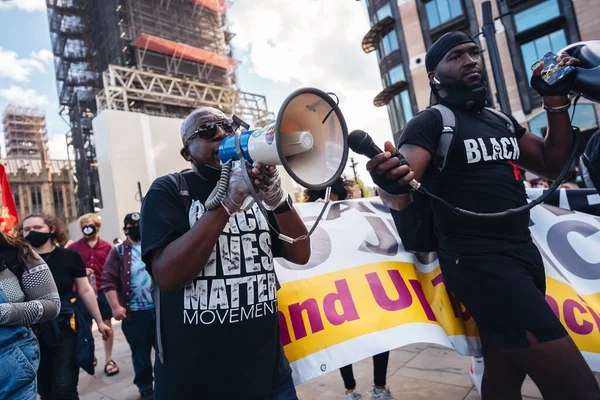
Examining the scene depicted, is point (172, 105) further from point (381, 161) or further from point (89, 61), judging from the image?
point (381, 161)

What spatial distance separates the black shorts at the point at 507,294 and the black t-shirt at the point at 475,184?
0.20ft

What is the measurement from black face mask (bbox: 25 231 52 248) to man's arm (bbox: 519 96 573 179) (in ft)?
11.4

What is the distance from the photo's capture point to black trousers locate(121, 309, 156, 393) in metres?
3.53

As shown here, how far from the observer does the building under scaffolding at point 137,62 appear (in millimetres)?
26906

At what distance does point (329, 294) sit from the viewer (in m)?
2.47

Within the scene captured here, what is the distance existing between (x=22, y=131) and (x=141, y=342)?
243 ft

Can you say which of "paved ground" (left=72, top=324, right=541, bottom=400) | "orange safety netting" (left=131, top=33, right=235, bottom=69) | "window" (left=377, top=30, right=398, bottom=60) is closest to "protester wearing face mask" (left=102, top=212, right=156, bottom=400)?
"paved ground" (left=72, top=324, right=541, bottom=400)

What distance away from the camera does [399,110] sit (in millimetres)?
24172

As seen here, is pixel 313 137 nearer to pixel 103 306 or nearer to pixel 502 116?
pixel 502 116

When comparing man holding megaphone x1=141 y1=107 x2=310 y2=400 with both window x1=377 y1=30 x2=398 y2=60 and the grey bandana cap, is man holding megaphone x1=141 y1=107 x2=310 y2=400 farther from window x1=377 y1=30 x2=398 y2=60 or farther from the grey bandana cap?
window x1=377 y1=30 x2=398 y2=60

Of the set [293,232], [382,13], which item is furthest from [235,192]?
[382,13]

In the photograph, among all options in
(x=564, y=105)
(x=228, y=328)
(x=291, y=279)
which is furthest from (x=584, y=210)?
(x=228, y=328)

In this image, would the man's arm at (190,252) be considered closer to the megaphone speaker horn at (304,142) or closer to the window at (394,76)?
the megaphone speaker horn at (304,142)

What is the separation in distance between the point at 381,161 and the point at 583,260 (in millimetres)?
2149
